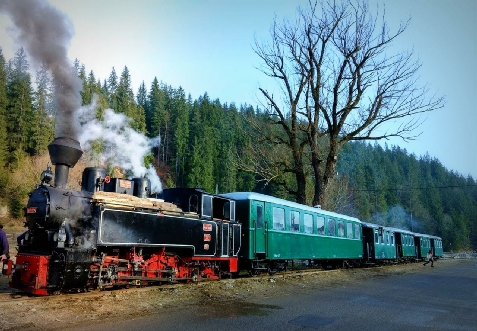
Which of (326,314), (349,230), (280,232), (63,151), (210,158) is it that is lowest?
(326,314)

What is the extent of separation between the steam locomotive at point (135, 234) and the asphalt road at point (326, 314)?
79.8 inches

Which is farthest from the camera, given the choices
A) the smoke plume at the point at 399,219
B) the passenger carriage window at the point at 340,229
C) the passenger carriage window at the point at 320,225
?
the smoke plume at the point at 399,219

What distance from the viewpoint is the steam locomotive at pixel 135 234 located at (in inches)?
295

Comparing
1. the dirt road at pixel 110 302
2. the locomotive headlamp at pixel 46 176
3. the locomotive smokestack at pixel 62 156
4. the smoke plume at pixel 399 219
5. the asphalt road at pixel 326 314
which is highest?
the smoke plume at pixel 399 219

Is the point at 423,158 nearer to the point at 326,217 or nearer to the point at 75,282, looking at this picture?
the point at 326,217

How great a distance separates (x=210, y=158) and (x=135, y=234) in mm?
53398

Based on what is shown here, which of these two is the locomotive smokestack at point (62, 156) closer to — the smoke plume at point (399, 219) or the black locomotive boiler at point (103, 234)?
the black locomotive boiler at point (103, 234)

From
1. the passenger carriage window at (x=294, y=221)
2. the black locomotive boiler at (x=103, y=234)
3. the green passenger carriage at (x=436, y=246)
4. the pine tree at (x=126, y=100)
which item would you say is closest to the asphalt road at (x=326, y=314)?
the black locomotive boiler at (x=103, y=234)

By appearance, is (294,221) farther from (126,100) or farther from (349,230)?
(126,100)

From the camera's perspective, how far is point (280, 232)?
1383 centimetres

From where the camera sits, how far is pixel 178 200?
35.9 ft

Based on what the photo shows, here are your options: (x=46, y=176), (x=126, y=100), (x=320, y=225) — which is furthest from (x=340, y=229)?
(x=126, y=100)

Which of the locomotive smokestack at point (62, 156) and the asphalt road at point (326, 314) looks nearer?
the asphalt road at point (326, 314)

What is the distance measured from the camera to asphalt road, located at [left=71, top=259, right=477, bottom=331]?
6.23 meters
